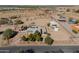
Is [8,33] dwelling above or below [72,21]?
below

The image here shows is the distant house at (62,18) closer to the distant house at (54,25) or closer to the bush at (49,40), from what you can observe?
the distant house at (54,25)

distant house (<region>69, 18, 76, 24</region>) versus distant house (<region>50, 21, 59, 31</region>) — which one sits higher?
distant house (<region>69, 18, 76, 24</region>)

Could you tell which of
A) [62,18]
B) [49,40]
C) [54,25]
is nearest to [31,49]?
[49,40]

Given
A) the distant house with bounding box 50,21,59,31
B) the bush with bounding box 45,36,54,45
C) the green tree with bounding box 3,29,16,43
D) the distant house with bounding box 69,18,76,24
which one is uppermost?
the distant house with bounding box 69,18,76,24

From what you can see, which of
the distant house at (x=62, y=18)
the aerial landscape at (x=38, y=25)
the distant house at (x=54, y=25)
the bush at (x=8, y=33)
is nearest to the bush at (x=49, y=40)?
the aerial landscape at (x=38, y=25)

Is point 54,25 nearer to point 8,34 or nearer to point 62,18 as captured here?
point 62,18

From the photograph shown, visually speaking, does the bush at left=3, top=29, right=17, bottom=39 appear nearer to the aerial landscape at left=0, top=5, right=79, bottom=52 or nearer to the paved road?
the aerial landscape at left=0, top=5, right=79, bottom=52

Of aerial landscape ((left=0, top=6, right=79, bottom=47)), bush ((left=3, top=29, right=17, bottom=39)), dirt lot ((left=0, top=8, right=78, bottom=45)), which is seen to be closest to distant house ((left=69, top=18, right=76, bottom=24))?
aerial landscape ((left=0, top=6, right=79, bottom=47))
